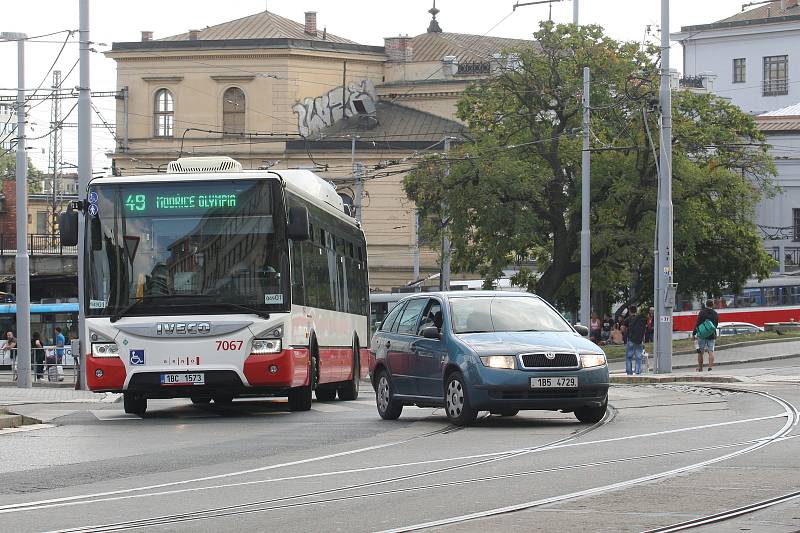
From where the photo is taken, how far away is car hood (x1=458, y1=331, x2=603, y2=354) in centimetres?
1723

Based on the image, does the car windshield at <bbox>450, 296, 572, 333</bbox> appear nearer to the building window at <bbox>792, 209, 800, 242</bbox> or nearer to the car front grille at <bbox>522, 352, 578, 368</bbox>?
the car front grille at <bbox>522, 352, 578, 368</bbox>

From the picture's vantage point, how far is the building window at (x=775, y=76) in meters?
93.6

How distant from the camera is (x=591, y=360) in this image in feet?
56.9

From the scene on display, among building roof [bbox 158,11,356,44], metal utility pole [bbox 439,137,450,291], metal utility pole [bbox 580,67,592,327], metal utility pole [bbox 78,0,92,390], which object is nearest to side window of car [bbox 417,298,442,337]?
metal utility pole [bbox 78,0,92,390]

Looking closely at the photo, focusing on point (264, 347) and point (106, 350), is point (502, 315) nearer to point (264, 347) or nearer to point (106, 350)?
point (264, 347)

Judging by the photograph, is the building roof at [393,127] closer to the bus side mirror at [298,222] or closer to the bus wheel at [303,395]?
the bus wheel at [303,395]

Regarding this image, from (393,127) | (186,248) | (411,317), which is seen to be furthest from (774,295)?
(186,248)

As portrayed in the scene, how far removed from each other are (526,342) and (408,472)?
512cm

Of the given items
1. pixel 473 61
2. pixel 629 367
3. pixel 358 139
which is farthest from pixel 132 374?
pixel 473 61

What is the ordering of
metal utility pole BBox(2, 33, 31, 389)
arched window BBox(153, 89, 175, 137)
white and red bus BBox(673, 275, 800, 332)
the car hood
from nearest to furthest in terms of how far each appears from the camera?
the car hood < metal utility pole BBox(2, 33, 31, 389) < white and red bus BBox(673, 275, 800, 332) < arched window BBox(153, 89, 175, 137)

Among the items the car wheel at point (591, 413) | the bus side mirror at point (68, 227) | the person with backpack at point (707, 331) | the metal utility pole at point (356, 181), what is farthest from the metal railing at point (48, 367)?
the car wheel at point (591, 413)

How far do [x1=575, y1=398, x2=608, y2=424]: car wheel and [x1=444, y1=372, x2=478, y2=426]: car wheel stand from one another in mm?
1186

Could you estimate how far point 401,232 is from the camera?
8131 cm

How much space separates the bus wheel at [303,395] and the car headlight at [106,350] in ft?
9.34
